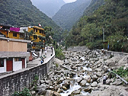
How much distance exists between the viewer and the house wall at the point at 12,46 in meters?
12.1

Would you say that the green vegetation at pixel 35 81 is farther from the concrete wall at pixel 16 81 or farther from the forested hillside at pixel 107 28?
the forested hillside at pixel 107 28

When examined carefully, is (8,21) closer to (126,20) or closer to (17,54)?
(17,54)

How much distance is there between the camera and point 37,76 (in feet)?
42.3

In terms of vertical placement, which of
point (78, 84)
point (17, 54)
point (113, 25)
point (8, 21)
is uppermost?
point (8, 21)

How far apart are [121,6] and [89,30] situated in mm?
15379

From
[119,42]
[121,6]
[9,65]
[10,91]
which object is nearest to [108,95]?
[10,91]

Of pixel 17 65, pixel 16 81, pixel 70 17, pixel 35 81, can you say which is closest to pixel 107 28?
pixel 35 81

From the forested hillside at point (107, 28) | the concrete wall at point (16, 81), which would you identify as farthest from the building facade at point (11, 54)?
the forested hillside at point (107, 28)

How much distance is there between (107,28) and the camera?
4072 cm

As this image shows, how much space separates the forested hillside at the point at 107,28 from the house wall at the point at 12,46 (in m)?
19.9

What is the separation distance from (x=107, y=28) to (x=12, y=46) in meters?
35.1

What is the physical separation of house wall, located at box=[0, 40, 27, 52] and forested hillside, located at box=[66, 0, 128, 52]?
65.3 feet

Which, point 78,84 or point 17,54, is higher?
point 17,54

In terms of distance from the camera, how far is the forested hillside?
3345 centimetres
